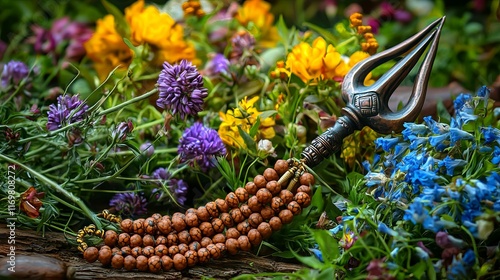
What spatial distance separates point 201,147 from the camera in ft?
2.60

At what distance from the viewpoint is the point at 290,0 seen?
1529 millimetres

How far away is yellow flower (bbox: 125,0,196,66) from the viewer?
962mm

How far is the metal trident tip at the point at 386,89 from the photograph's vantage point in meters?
0.75

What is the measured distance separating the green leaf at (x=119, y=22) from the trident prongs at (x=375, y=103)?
510 millimetres

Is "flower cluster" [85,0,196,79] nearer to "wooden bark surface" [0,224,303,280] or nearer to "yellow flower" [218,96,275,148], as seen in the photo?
"yellow flower" [218,96,275,148]

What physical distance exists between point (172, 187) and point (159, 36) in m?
0.32

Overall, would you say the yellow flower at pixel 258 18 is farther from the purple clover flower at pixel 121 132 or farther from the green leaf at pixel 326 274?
the green leaf at pixel 326 274

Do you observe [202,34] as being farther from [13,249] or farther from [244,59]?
[13,249]

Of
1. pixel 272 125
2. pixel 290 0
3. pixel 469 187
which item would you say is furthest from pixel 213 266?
pixel 290 0

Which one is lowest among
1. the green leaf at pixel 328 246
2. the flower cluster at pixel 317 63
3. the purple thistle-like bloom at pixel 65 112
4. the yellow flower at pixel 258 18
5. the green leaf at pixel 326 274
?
the green leaf at pixel 326 274

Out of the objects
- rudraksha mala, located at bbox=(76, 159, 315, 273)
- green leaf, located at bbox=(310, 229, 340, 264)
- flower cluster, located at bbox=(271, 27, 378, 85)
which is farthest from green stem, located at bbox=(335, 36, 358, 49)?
green leaf, located at bbox=(310, 229, 340, 264)

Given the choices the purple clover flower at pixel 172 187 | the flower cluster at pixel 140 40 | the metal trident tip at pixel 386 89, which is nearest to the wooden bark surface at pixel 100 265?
the purple clover flower at pixel 172 187

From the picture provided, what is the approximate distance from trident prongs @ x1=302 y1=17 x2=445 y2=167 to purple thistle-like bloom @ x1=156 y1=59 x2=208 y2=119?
18 cm

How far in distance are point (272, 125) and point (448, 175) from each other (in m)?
0.29
